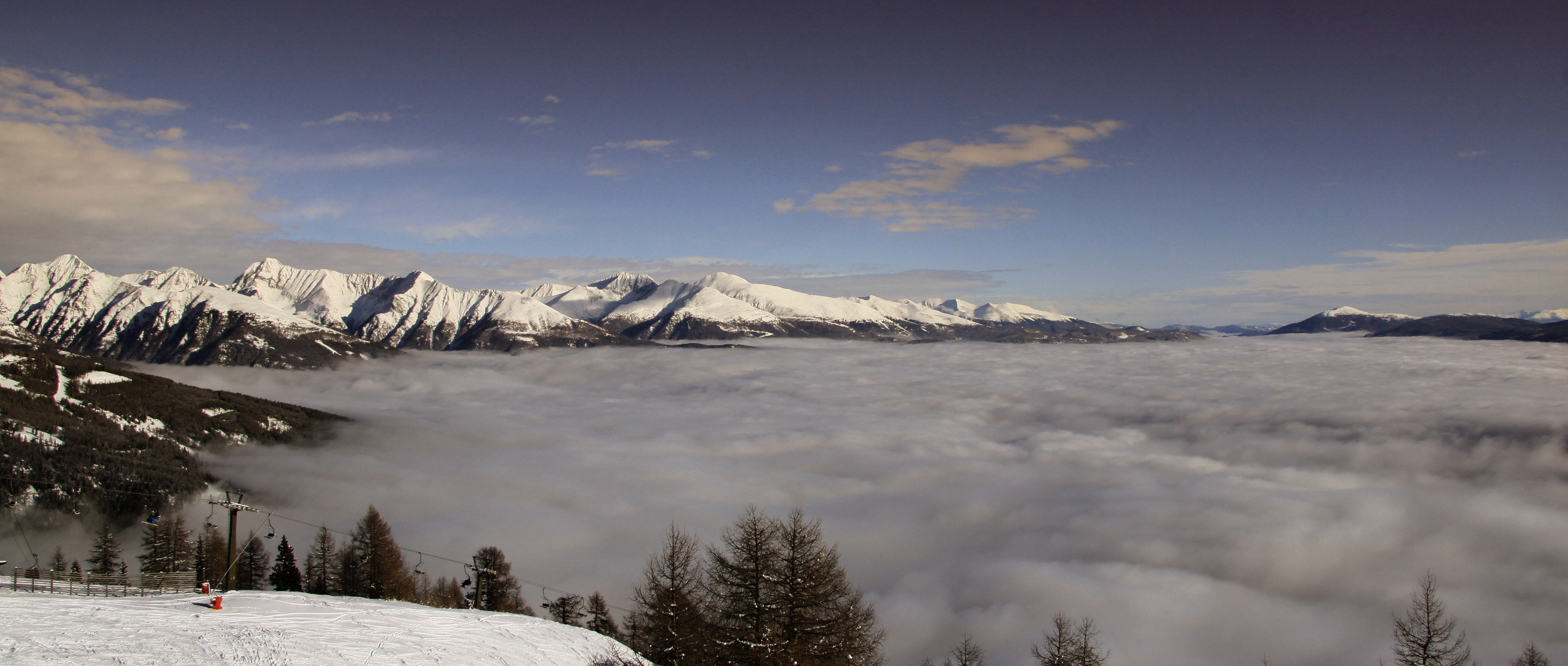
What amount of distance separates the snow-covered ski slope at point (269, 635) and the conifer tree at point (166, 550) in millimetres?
44234

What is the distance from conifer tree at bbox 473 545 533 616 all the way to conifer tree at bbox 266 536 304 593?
17.8m

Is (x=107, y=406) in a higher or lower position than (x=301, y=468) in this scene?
higher

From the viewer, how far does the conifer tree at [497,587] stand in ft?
209

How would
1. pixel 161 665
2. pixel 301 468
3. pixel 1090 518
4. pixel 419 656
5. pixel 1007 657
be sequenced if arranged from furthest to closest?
pixel 301 468
pixel 1090 518
pixel 1007 657
pixel 419 656
pixel 161 665

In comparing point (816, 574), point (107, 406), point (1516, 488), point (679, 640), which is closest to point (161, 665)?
point (679, 640)

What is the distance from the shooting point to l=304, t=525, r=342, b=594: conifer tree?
229 ft

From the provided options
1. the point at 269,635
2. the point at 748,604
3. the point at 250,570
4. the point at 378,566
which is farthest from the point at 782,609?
the point at 250,570

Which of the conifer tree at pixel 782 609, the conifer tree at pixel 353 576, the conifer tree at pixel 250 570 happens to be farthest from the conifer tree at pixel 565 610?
the conifer tree at pixel 782 609

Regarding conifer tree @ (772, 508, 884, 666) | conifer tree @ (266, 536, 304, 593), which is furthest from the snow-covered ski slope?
conifer tree @ (266, 536, 304, 593)

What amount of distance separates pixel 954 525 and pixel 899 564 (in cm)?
2551

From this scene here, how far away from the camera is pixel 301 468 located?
6890 inches

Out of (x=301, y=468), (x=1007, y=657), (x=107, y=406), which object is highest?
(x=107, y=406)

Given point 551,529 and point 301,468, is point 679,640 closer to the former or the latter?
point 551,529

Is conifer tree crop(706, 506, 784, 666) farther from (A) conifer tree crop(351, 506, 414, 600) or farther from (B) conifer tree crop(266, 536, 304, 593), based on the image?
(B) conifer tree crop(266, 536, 304, 593)
